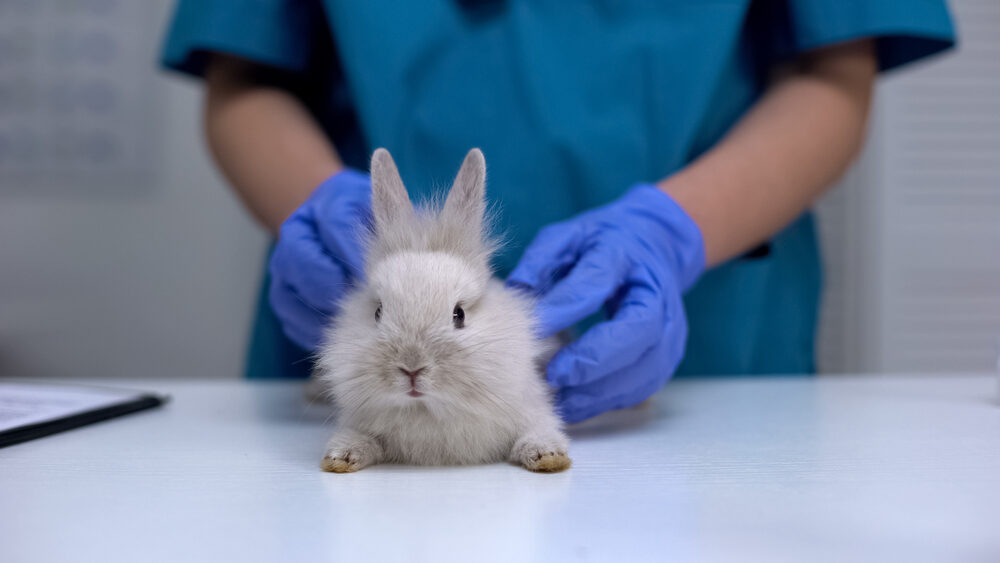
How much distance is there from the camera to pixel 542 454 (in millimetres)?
821

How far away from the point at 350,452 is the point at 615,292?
0.50 m

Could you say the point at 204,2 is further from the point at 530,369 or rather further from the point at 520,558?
the point at 520,558

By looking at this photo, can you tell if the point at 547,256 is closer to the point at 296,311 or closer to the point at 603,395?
the point at 603,395

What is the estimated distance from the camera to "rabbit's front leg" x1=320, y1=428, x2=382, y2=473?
826 mm

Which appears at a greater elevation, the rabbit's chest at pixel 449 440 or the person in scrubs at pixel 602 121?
the person in scrubs at pixel 602 121

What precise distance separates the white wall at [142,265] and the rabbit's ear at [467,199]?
1.91m

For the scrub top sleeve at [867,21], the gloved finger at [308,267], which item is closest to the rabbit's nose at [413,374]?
the gloved finger at [308,267]

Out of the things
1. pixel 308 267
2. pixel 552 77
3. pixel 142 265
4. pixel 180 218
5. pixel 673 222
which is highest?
pixel 552 77

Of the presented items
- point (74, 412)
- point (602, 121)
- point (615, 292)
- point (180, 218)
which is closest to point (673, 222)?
point (615, 292)

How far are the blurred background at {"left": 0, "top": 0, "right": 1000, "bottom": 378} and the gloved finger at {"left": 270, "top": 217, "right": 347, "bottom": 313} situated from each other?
157cm

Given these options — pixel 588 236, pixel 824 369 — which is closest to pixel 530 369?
pixel 588 236

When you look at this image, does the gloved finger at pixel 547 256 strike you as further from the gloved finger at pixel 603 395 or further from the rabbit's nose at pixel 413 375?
the rabbit's nose at pixel 413 375

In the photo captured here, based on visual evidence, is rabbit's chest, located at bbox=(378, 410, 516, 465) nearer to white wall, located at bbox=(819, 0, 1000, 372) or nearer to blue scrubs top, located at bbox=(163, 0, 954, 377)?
blue scrubs top, located at bbox=(163, 0, 954, 377)

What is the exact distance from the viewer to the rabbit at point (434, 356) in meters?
0.84
